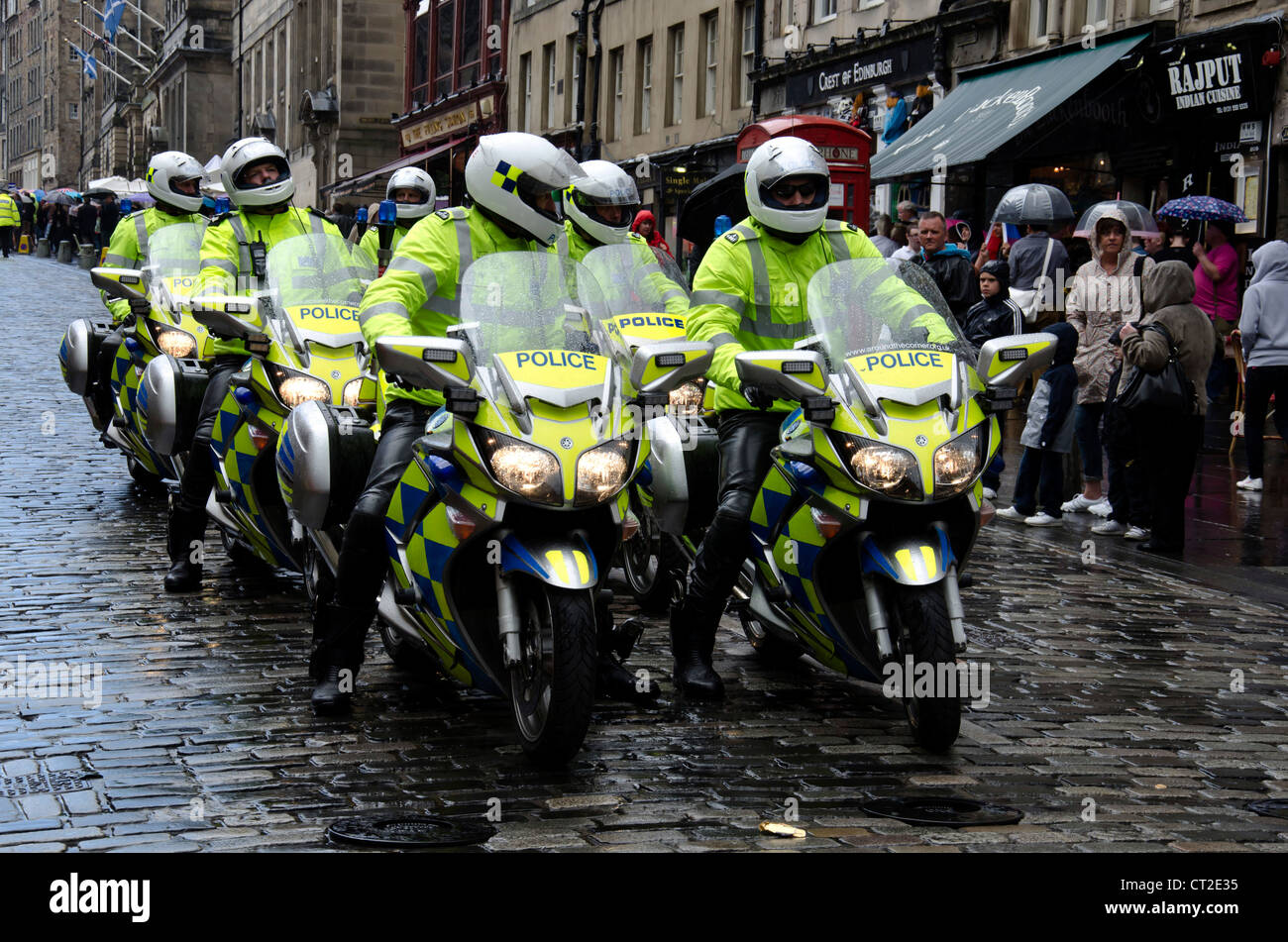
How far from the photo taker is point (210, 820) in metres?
5.08

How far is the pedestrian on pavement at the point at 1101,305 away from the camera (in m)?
12.0

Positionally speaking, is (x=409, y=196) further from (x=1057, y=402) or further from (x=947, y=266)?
(x=1057, y=402)

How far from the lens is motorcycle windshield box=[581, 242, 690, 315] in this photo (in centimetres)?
917

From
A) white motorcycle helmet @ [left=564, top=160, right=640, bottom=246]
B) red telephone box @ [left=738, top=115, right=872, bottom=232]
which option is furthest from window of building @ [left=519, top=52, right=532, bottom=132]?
white motorcycle helmet @ [left=564, top=160, right=640, bottom=246]

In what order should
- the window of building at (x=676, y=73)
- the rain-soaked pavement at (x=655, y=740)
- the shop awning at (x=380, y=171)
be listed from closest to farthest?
1. the rain-soaked pavement at (x=655, y=740)
2. the window of building at (x=676, y=73)
3. the shop awning at (x=380, y=171)

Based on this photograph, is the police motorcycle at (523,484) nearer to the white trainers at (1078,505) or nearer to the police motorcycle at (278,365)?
the police motorcycle at (278,365)

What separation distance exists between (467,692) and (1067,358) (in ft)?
21.3

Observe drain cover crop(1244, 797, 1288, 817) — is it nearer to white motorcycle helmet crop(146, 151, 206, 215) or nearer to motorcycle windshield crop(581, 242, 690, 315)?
motorcycle windshield crop(581, 242, 690, 315)

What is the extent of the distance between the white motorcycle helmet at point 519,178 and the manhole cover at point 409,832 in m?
2.25

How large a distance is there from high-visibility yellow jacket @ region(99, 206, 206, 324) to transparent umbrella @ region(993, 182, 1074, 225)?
261 inches

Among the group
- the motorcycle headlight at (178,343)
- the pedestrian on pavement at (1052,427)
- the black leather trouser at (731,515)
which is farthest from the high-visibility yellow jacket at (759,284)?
the pedestrian on pavement at (1052,427)
